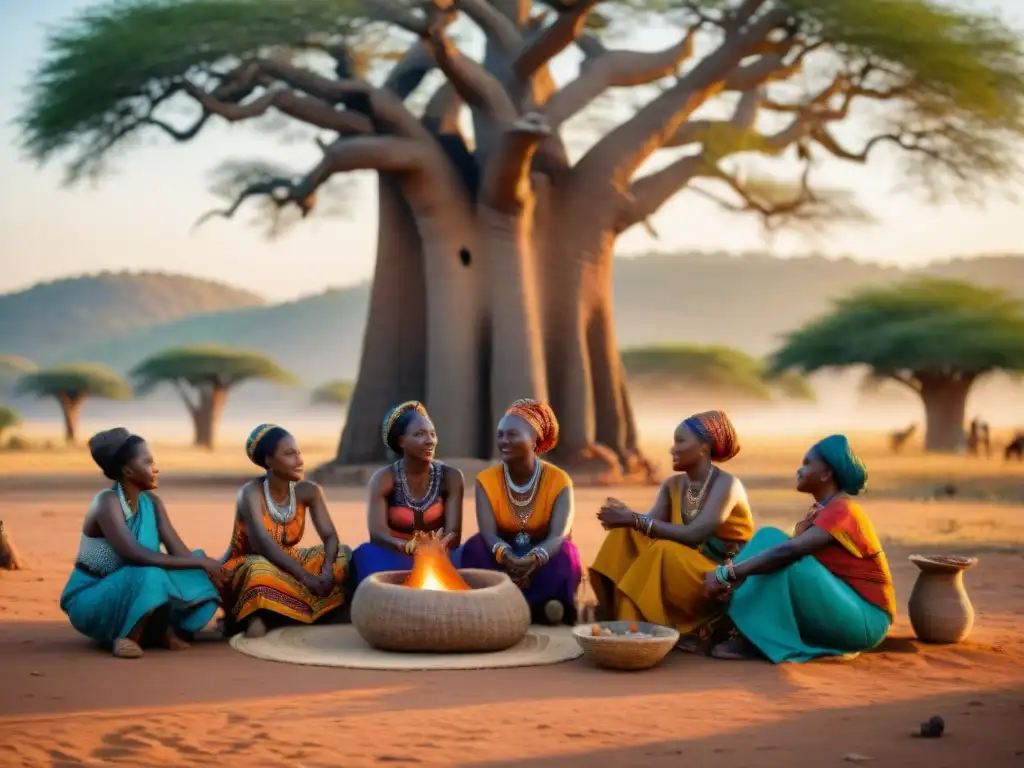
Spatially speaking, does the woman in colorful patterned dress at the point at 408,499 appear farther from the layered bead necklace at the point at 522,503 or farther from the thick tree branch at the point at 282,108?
the thick tree branch at the point at 282,108

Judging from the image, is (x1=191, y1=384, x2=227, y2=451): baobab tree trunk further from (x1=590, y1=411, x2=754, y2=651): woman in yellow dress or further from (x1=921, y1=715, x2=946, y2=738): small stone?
(x1=921, y1=715, x2=946, y2=738): small stone

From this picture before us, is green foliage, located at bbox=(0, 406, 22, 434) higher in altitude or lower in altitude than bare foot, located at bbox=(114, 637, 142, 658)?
higher

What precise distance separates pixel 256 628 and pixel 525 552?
147cm

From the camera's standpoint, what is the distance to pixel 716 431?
23.6 feet

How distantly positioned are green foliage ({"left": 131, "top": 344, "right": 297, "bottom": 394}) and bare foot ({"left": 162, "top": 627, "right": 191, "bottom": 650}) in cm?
3903

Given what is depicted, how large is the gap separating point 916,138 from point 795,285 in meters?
144

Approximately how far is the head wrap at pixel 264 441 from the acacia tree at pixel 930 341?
28908 mm

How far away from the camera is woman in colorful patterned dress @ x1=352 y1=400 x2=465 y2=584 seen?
7.52 meters

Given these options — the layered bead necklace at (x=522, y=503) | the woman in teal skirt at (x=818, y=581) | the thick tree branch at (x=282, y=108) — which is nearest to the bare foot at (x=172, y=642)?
the layered bead necklace at (x=522, y=503)

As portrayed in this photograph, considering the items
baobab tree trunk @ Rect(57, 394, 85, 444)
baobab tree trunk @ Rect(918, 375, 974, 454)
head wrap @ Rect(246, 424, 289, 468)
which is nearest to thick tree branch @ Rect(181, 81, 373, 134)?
head wrap @ Rect(246, 424, 289, 468)

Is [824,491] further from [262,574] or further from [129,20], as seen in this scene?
[129,20]

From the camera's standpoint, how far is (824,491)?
6836 mm

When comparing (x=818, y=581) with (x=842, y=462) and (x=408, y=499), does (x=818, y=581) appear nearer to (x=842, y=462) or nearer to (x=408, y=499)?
(x=842, y=462)

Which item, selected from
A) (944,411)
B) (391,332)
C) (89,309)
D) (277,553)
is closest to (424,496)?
(277,553)
